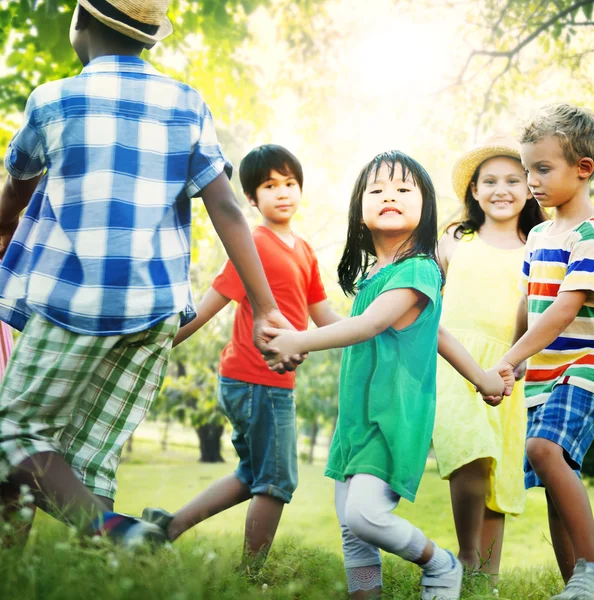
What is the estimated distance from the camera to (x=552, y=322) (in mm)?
2826

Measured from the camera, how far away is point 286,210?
11.5 ft

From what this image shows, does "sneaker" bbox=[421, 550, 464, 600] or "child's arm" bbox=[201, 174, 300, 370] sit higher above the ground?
"child's arm" bbox=[201, 174, 300, 370]

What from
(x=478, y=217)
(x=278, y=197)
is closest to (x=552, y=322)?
(x=478, y=217)

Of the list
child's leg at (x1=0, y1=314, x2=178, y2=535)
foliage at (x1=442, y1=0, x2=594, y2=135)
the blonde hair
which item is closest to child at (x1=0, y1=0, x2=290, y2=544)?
child's leg at (x1=0, y1=314, x2=178, y2=535)

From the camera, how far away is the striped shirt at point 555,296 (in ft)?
9.32

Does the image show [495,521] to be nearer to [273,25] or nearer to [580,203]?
[580,203]

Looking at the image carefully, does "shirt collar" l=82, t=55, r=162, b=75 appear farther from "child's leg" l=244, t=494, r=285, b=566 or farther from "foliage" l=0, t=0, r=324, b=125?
"foliage" l=0, t=0, r=324, b=125

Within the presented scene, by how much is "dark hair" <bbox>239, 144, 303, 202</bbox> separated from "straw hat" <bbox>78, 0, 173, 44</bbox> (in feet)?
3.41

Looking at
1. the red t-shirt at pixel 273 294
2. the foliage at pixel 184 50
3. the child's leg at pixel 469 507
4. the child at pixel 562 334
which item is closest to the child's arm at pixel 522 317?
the child at pixel 562 334

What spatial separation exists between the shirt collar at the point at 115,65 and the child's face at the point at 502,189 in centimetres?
187

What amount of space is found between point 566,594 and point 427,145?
7914mm

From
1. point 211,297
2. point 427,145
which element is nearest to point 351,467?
point 211,297

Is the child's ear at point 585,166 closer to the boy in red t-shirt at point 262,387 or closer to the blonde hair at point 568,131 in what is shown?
the blonde hair at point 568,131

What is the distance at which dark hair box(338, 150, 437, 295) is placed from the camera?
275 cm
